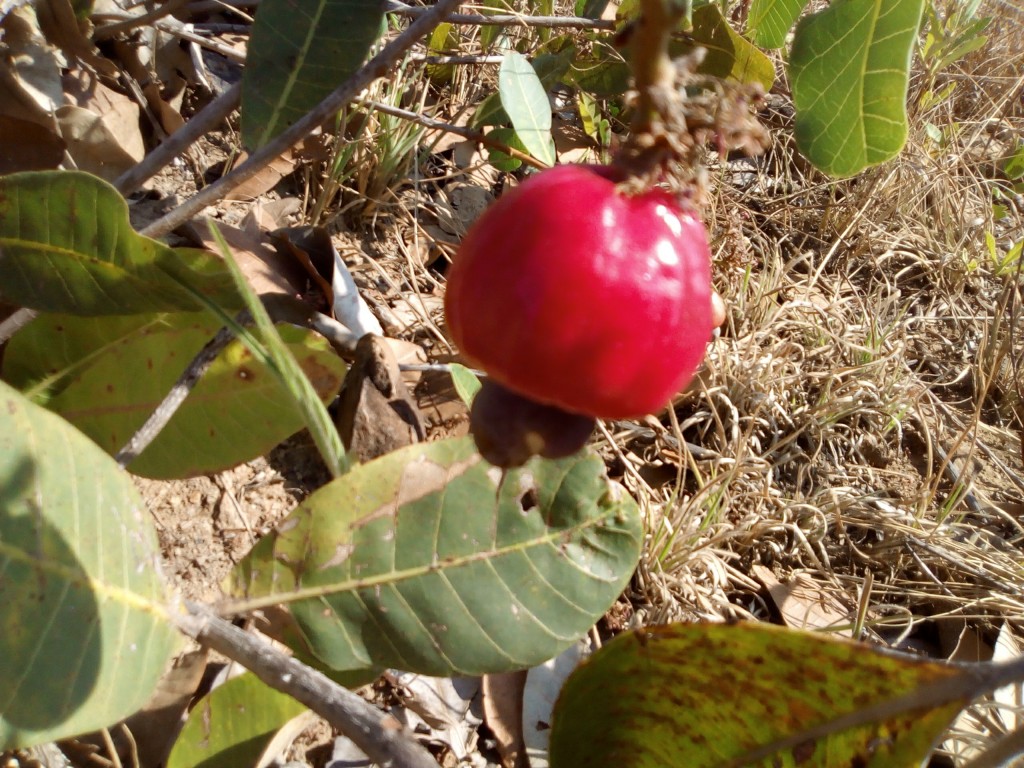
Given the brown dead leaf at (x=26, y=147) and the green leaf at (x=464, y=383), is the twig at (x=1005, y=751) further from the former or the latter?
the brown dead leaf at (x=26, y=147)

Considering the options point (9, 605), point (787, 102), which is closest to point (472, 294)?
point (9, 605)

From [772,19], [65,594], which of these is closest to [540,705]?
[65,594]

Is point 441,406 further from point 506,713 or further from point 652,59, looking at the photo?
point 652,59

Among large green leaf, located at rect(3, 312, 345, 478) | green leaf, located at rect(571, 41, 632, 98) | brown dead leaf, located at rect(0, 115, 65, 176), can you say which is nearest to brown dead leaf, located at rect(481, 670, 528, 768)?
large green leaf, located at rect(3, 312, 345, 478)

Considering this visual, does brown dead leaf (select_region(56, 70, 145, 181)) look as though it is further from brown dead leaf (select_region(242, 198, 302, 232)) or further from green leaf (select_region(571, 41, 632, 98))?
green leaf (select_region(571, 41, 632, 98))

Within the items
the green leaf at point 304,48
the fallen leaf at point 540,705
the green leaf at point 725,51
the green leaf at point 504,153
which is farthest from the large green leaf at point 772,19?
the fallen leaf at point 540,705
